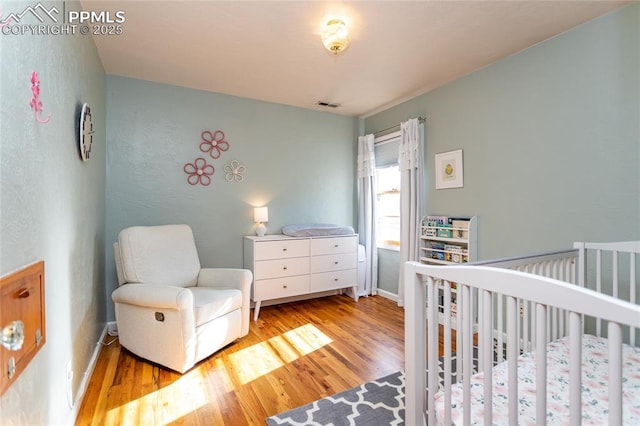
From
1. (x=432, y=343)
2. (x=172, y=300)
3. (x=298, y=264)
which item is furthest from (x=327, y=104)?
(x=432, y=343)

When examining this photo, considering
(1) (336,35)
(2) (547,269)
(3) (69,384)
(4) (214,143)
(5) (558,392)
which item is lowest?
(3) (69,384)

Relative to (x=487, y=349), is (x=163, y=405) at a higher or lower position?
lower

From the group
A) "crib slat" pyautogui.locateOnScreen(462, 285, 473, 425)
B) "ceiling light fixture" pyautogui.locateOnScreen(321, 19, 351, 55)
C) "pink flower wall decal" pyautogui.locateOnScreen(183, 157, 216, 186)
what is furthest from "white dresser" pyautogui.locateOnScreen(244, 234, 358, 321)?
"crib slat" pyautogui.locateOnScreen(462, 285, 473, 425)

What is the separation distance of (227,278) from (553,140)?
2742 mm

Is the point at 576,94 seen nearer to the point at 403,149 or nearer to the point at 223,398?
the point at 403,149

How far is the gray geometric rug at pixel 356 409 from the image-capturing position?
5.20 feet

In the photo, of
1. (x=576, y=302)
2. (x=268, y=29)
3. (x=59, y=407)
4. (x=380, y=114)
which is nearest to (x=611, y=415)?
(x=576, y=302)

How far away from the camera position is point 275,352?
235 centimetres

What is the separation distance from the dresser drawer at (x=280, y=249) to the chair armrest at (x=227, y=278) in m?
0.49

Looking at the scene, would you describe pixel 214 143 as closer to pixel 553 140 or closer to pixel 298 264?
pixel 298 264

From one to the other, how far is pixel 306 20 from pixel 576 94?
6.23 feet

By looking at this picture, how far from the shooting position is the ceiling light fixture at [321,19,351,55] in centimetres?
179

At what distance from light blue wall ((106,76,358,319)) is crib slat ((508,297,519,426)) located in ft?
9.49

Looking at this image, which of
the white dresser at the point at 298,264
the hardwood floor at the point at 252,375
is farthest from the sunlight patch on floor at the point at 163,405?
the white dresser at the point at 298,264
